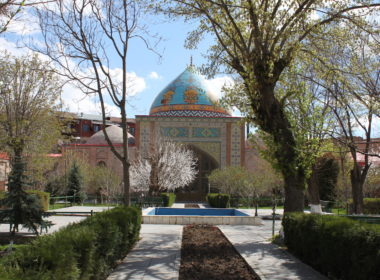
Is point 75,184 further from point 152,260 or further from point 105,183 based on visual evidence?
point 152,260

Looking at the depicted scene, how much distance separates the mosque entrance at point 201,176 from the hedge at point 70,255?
89.8 ft

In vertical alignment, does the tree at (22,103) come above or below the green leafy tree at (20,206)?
above

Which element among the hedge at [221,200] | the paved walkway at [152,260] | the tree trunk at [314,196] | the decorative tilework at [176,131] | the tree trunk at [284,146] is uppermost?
the decorative tilework at [176,131]

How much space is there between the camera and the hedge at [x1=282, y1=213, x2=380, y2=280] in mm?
4523

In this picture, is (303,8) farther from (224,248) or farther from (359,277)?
(359,277)

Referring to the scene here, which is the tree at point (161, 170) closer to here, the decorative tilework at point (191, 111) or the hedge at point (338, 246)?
the decorative tilework at point (191, 111)

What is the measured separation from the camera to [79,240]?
14.1 ft

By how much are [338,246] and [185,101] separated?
31.3m

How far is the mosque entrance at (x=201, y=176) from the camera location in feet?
111

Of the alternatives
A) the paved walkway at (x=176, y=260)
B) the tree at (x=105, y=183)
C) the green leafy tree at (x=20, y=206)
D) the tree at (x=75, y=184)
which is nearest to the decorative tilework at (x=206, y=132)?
the tree at (x=105, y=183)

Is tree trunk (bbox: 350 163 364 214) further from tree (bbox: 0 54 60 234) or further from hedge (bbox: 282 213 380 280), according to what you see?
tree (bbox: 0 54 60 234)

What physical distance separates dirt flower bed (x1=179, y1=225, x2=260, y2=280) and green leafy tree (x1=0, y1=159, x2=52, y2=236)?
11.4 ft

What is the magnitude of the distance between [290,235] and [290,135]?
7.87 ft

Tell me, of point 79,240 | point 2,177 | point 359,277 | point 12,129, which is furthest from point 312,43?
point 2,177
